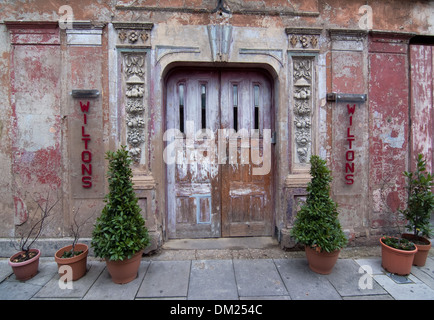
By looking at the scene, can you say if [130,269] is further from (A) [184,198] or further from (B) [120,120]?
(B) [120,120]

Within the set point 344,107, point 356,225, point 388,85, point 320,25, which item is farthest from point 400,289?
point 320,25

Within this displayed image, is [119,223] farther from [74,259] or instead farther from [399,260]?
[399,260]

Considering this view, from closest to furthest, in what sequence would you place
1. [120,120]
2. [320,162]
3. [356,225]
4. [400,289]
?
[400,289] < [320,162] < [120,120] < [356,225]

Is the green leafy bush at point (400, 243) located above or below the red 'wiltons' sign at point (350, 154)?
below

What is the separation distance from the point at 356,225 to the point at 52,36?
22.0 ft

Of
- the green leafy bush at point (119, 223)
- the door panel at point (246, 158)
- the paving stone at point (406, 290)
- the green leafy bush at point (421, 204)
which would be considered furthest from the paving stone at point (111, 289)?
the green leafy bush at point (421, 204)

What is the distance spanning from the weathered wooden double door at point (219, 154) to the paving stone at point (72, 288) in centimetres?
149

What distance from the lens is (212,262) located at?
12.1 feet

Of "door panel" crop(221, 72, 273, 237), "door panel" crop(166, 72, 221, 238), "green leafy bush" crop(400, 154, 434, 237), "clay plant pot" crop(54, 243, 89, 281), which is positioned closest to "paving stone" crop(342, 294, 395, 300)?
"green leafy bush" crop(400, 154, 434, 237)

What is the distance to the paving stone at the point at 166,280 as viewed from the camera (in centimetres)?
299

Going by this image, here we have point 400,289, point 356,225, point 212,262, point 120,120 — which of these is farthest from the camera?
point 356,225

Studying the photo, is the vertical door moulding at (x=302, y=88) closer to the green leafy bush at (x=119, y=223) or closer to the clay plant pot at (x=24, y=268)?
the green leafy bush at (x=119, y=223)

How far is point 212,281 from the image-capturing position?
3.21 meters

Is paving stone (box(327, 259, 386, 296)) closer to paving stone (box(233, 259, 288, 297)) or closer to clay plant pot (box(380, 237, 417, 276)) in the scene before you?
clay plant pot (box(380, 237, 417, 276))
